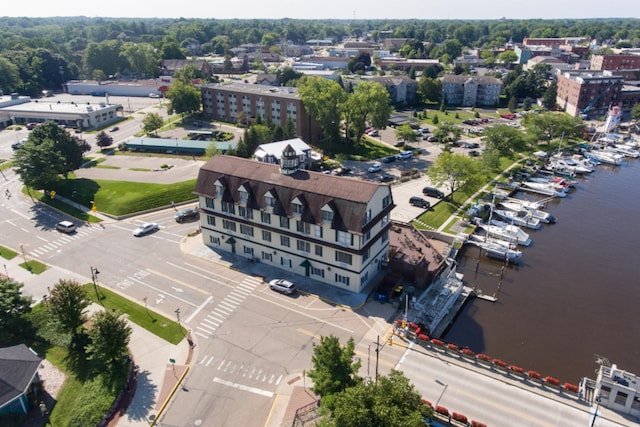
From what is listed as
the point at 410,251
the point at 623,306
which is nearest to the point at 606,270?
the point at 623,306

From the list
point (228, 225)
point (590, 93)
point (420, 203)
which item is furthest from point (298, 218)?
point (590, 93)

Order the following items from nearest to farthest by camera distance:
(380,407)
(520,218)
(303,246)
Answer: (380,407) < (303,246) < (520,218)

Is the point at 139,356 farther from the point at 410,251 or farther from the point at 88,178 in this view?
the point at 88,178

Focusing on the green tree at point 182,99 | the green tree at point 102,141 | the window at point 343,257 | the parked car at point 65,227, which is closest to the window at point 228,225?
the window at point 343,257

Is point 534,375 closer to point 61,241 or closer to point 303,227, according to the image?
point 303,227

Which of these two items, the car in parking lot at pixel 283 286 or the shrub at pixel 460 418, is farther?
the car in parking lot at pixel 283 286

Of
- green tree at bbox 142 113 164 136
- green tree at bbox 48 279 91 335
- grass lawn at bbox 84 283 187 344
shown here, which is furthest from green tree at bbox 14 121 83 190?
green tree at bbox 48 279 91 335

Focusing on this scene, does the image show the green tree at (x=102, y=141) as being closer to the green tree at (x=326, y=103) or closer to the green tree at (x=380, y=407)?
the green tree at (x=326, y=103)
